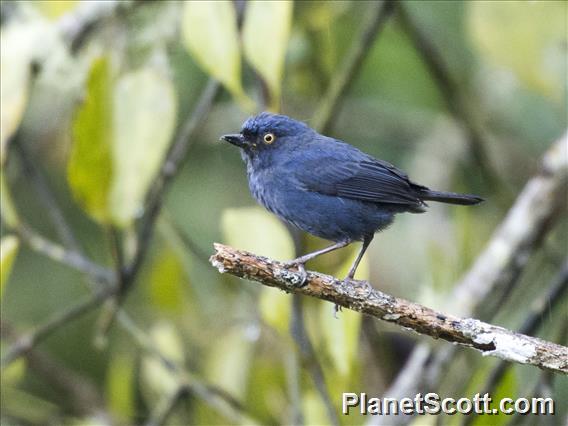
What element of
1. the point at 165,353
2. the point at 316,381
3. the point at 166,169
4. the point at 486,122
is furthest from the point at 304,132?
the point at 486,122

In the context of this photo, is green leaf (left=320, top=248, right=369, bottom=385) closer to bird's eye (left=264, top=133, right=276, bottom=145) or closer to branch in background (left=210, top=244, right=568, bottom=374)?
branch in background (left=210, top=244, right=568, bottom=374)

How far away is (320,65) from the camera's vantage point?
6.07 metres

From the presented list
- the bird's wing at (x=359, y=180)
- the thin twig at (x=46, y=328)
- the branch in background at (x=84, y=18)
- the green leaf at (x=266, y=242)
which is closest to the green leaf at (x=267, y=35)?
the bird's wing at (x=359, y=180)

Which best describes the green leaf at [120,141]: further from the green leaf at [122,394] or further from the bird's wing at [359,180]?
the green leaf at [122,394]

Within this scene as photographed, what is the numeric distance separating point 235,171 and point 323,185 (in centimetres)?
264

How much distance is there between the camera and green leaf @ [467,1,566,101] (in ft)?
16.0

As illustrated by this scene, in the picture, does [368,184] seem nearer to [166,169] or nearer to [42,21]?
[166,169]

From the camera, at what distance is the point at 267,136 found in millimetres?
4383

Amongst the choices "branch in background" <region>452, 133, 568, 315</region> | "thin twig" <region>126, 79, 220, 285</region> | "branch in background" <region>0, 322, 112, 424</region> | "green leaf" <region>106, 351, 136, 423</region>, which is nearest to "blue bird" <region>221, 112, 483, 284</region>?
"thin twig" <region>126, 79, 220, 285</region>

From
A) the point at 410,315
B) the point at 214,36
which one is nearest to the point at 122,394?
the point at 214,36

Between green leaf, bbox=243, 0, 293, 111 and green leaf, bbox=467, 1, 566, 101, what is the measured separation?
1451 mm

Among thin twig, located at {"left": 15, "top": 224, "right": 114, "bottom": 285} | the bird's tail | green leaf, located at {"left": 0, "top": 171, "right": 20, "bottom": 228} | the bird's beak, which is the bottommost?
thin twig, located at {"left": 15, "top": 224, "right": 114, "bottom": 285}

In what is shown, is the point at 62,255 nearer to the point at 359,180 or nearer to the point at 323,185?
the point at 323,185

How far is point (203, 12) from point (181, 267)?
175cm
